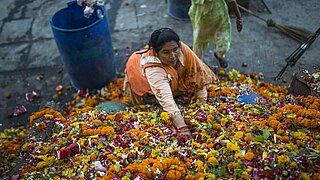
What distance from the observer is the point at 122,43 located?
17.5ft

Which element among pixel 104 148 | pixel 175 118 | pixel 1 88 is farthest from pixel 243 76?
pixel 1 88

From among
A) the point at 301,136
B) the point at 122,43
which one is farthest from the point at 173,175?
the point at 122,43

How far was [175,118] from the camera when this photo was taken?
102 inches

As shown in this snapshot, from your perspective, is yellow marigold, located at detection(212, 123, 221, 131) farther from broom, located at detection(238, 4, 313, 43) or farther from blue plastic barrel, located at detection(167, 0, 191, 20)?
blue plastic barrel, located at detection(167, 0, 191, 20)

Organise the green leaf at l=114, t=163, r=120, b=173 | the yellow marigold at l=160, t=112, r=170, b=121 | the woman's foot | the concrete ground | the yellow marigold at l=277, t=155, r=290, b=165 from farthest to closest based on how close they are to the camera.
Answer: the concrete ground, the woman's foot, the yellow marigold at l=160, t=112, r=170, b=121, the green leaf at l=114, t=163, r=120, b=173, the yellow marigold at l=277, t=155, r=290, b=165

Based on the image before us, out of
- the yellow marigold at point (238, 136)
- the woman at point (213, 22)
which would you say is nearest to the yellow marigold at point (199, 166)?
the yellow marigold at point (238, 136)

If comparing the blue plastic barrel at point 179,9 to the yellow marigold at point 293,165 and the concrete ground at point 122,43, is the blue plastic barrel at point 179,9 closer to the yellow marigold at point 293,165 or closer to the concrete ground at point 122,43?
the concrete ground at point 122,43

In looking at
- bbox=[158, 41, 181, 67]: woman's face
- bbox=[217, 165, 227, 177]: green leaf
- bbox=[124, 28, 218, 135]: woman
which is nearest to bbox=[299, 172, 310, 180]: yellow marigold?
bbox=[217, 165, 227, 177]: green leaf

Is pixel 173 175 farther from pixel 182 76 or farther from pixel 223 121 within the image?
pixel 182 76

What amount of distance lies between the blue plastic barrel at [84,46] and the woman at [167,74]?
33.5 inches

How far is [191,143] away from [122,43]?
3.32 m

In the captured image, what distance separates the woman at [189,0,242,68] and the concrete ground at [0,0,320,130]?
0.65m

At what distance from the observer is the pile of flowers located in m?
2.05

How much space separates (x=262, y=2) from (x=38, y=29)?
4385mm
